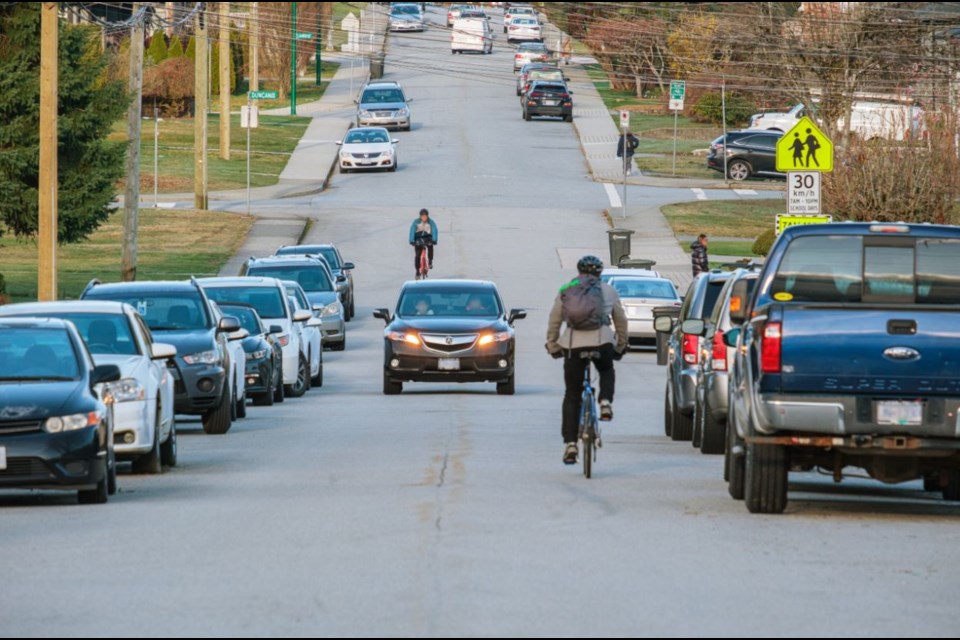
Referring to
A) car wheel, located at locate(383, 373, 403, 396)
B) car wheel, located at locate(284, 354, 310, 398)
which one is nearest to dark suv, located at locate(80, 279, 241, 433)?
car wheel, located at locate(383, 373, 403, 396)

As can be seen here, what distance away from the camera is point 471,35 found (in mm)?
107500

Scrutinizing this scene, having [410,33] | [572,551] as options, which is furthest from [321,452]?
[410,33]

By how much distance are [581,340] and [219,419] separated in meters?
6.24

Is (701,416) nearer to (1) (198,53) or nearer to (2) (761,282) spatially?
(2) (761,282)

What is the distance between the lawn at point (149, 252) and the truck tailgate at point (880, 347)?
28.4m

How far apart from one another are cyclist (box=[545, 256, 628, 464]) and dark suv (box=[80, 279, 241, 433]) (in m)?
5.50

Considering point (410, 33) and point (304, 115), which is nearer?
point (304, 115)

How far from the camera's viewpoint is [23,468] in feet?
47.5

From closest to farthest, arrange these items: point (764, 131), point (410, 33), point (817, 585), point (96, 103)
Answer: point (817, 585) < point (96, 103) < point (764, 131) < point (410, 33)

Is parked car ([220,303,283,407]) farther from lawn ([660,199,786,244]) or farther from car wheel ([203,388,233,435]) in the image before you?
lawn ([660,199,786,244])

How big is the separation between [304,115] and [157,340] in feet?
222

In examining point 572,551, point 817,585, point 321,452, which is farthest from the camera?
point 321,452

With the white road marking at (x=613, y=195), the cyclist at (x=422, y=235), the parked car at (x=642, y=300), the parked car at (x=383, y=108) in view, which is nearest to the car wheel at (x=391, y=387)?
the parked car at (x=642, y=300)

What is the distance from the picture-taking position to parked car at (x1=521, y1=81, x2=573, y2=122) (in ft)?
269
